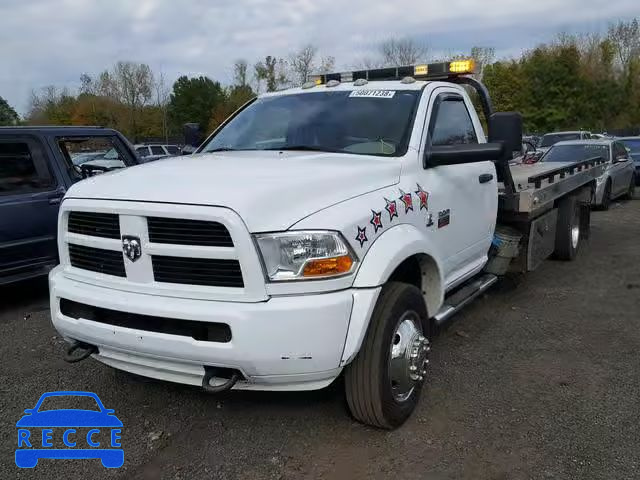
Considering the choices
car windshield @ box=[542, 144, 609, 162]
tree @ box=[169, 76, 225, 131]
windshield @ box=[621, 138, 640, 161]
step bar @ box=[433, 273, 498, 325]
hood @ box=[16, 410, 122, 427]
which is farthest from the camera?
tree @ box=[169, 76, 225, 131]

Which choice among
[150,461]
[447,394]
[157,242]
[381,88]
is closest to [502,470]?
[447,394]

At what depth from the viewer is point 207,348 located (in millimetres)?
2863

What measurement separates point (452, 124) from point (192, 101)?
50.8 m

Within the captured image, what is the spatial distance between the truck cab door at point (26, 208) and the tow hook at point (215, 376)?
12.7 feet

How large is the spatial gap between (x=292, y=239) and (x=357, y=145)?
1.36 metres

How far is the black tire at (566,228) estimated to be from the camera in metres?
7.54

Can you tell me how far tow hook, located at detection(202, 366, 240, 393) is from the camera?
296 centimetres

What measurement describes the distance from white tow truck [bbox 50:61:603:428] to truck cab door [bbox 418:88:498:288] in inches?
0.9

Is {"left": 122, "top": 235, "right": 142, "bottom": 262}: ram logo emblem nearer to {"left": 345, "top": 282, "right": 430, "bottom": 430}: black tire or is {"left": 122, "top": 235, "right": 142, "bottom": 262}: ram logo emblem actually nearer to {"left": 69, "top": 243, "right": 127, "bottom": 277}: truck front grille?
{"left": 69, "top": 243, "right": 127, "bottom": 277}: truck front grille

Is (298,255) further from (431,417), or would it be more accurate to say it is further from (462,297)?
(462,297)

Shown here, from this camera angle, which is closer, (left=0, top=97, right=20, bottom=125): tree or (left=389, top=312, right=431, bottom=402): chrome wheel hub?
(left=389, top=312, right=431, bottom=402): chrome wheel hub

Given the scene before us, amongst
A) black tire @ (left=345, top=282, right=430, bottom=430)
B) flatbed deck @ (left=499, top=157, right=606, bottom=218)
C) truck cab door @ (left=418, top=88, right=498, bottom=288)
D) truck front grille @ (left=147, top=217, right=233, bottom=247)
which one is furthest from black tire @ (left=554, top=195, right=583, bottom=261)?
truck front grille @ (left=147, top=217, right=233, bottom=247)

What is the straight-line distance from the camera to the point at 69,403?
3865 mm

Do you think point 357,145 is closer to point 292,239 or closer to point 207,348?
point 292,239
